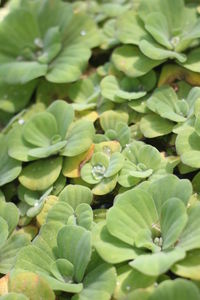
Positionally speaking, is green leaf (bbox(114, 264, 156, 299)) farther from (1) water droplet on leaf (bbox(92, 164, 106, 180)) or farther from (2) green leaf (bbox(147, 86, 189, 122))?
(2) green leaf (bbox(147, 86, 189, 122))

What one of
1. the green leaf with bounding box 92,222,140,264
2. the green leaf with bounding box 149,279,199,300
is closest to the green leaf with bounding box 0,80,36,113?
the green leaf with bounding box 92,222,140,264

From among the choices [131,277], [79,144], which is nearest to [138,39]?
[79,144]

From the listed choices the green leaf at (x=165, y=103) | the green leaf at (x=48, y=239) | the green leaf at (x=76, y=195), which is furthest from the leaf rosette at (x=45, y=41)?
the green leaf at (x=48, y=239)

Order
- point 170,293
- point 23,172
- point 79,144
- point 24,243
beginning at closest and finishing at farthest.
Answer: point 170,293, point 24,243, point 79,144, point 23,172

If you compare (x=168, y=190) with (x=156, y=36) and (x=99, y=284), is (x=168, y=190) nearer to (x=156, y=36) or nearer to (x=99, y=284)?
(x=99, y=284)

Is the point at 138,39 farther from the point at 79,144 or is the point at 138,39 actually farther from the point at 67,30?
the point at 79,144

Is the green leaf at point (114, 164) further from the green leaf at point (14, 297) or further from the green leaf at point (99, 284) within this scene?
the green leaf at point (14, 297)
